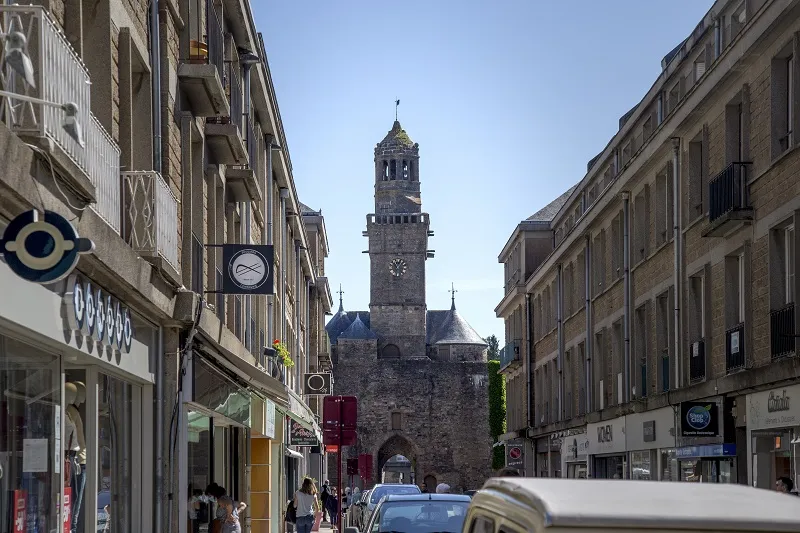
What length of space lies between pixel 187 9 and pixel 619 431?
18.7 m

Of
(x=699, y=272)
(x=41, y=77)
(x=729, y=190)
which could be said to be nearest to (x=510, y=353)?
(x=699, y=272)

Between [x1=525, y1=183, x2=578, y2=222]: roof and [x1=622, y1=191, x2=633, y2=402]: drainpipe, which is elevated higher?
[x1=525, y1=183, x2=578, y2=222]: roof

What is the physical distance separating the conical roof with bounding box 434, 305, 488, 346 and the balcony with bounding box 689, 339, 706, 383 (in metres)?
82.6

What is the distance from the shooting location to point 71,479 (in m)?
10.4

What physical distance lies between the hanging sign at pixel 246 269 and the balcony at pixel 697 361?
9.76 meters

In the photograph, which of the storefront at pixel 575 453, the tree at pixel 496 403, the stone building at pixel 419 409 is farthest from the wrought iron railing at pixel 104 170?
the stone building at pixel 419 409

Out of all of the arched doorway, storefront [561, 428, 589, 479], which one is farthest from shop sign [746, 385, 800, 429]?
the arched doorway

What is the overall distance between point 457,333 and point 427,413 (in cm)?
1487

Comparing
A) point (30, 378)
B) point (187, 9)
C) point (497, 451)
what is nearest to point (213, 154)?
point (187, 9)

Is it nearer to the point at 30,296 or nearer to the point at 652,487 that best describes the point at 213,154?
the point at 30,296

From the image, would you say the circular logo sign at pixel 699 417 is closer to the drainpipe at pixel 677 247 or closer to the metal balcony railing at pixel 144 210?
the drainpipe at pixel 677 247

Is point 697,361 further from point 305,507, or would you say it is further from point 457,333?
point 457,333

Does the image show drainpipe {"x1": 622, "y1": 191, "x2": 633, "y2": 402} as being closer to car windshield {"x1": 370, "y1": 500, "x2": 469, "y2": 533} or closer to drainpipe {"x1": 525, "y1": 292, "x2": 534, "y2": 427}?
car windshield {"x1": 370, "y1": 500, "x2": 469, "y2": 533}

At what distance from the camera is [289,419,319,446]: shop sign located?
34.6m
